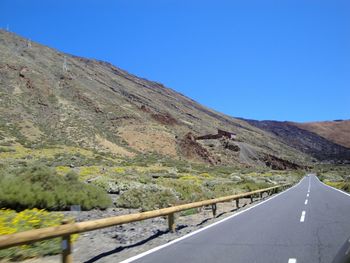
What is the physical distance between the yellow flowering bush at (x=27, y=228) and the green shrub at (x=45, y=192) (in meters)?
5.70

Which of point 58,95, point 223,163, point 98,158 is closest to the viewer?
point 98,158

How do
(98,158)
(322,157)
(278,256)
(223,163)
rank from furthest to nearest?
(322,157)
(223,163)
(98,158)
(278,256)

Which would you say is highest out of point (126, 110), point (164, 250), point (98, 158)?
point (126, 110)

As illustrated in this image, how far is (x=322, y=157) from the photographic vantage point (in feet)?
558

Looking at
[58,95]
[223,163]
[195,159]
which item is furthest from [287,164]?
[58,95]

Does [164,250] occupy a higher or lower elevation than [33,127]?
lower

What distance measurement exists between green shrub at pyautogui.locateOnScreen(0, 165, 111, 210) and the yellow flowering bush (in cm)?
570

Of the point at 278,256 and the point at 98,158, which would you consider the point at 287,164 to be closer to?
the point at 98,158

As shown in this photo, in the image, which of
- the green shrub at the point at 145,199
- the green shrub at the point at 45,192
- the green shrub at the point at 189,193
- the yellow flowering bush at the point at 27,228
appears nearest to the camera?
the yellow flowering bush at the point at 27,228

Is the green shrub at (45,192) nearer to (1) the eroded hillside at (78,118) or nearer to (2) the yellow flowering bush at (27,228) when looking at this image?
(2) the yellow flowering bush at (27,228)

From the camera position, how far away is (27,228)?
8883 millimetres

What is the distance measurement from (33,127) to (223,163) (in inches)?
1635

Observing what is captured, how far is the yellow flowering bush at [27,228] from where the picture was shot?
7.99 metres

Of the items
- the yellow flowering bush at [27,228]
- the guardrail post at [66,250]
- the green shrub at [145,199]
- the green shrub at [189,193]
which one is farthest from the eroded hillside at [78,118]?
the guardrail post at [66,250]
